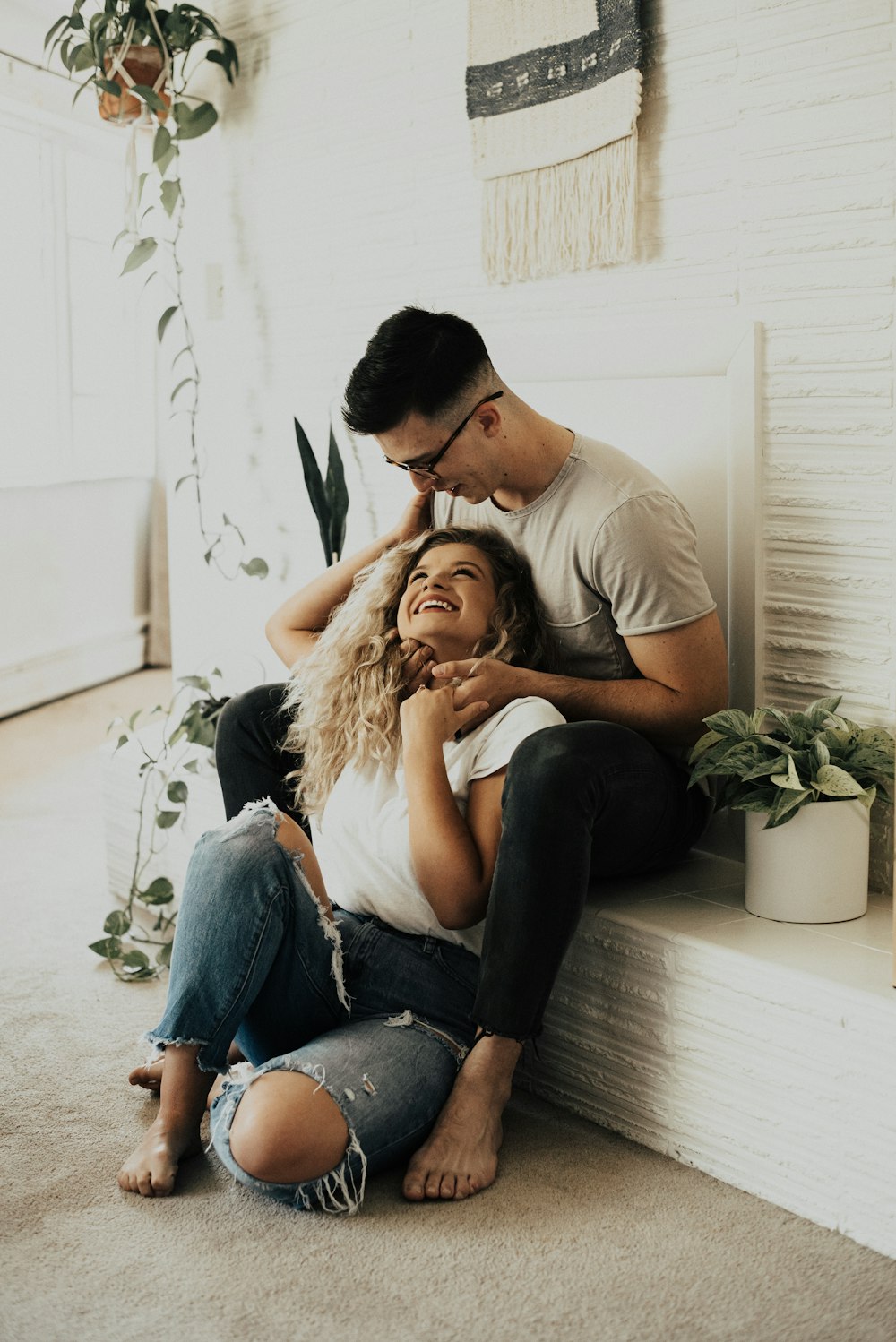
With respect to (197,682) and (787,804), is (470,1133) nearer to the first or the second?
(787,804)

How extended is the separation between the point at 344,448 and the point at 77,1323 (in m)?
1.95

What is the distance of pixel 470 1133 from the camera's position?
5.57ft

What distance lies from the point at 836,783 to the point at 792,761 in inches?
2.6

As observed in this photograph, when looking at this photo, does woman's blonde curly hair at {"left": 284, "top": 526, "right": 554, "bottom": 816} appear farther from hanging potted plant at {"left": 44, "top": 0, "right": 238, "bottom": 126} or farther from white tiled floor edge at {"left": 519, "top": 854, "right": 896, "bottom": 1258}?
hanging potted plant at {"left": 44, "top": 0, "right": 238, "bottom": 126}

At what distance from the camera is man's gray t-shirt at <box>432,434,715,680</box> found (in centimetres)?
192

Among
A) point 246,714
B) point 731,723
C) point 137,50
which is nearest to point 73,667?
point 137,50

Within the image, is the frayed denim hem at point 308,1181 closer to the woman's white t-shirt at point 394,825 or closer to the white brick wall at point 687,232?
the woman's white t-shirt at point 394,825

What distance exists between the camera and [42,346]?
5125 millimetres

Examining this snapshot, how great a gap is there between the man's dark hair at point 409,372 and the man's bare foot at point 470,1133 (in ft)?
3.05

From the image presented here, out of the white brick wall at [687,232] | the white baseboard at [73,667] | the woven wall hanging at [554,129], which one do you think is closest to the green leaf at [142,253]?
the white brick wall at [687,232]

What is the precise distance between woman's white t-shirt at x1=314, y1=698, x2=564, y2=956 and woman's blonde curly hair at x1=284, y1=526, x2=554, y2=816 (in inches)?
2.0

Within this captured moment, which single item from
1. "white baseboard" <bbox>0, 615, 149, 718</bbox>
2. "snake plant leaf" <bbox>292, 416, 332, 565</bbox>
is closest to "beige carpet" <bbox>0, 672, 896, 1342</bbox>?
"snake plant leaf" <bbox>292, 416, 332, 565</bbox>

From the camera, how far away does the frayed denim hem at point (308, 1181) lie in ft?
5.31

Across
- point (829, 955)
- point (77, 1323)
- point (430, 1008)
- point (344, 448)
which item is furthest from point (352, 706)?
point (344, 448)
